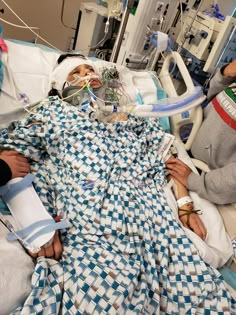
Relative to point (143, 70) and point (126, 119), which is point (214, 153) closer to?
point (126, 119)

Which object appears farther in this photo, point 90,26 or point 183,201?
point 90,26

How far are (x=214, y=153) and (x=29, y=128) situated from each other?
1070 mm

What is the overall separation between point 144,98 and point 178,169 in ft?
2.28

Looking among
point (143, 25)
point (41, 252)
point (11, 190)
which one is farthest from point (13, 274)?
point (143, 25)

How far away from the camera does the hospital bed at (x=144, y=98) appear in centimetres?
131

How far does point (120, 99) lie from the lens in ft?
6.22

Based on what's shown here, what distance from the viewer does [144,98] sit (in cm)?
198

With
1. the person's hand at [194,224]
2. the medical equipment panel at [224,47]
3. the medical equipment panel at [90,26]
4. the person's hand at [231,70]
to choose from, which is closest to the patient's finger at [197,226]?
the person's hand at [194,224]

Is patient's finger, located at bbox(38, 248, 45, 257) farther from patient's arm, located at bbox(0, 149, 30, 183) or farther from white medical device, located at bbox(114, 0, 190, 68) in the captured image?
white medical device, located at bbox(114, 0, 190, 68)

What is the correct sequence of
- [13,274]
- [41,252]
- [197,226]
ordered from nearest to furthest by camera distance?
[13,274] → [41,252] → [197,226]

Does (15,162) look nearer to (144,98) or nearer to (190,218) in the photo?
(190,218)

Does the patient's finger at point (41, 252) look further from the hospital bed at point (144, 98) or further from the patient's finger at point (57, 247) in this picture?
the hospital bed at point (144, 98)

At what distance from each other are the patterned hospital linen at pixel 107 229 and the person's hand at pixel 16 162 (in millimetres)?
39

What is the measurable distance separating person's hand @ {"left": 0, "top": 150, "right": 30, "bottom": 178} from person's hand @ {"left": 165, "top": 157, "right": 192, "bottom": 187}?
2.59ft
